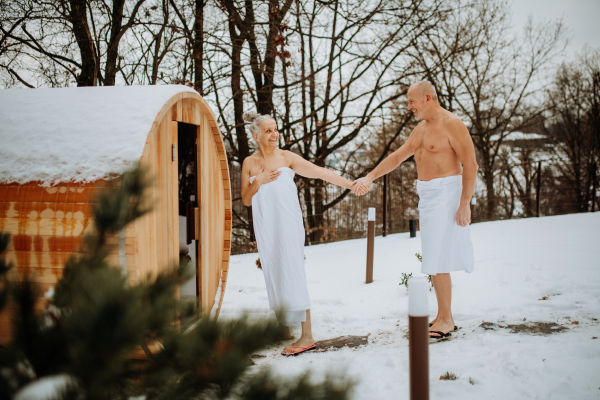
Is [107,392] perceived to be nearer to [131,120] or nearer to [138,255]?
[138,255]

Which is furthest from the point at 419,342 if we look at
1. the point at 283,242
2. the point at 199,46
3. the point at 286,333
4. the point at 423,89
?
the point at 199,46

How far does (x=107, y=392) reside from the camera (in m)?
0.89

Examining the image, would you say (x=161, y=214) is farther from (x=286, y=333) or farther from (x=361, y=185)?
(x=286, y=333)

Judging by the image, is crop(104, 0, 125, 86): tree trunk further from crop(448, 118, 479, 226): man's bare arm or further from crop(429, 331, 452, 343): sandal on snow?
crop(429, 331, 452, 343): sandal on snow

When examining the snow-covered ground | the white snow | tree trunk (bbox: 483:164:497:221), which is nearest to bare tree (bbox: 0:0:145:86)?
the snow-covered ground

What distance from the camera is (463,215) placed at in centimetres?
338

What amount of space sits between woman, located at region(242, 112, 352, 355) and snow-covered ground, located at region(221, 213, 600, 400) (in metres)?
0.41

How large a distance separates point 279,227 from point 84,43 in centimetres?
584

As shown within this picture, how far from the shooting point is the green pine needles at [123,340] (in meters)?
0.80

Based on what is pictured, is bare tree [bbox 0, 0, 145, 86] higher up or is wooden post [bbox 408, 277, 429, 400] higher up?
bare tree [bbox 0, 0, 145, 86]

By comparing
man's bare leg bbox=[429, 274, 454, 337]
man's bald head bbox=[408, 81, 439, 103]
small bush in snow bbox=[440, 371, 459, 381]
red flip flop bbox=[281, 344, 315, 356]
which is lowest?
red flip flop bbox=[281, 344, 315, 356]

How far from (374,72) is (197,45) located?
501 cm

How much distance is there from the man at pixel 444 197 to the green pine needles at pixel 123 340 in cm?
270

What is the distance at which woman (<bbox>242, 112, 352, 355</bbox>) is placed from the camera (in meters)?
3.43
